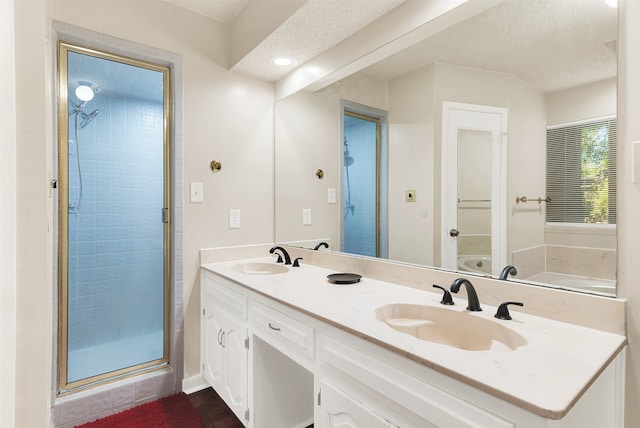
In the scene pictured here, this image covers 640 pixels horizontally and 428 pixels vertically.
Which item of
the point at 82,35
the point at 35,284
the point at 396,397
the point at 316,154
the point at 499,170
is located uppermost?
the point at 82,35

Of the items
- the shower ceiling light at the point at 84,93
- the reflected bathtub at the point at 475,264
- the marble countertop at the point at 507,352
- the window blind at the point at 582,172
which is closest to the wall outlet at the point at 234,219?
the marble countertop at the point at 507,352

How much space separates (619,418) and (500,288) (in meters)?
0.45

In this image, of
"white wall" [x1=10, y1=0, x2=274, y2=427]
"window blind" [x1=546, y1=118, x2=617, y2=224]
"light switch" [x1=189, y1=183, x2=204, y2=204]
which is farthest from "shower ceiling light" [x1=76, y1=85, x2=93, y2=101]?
"window blind" [x1=546, y1=118, x2=617, y2=224]

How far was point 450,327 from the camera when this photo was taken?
117cm

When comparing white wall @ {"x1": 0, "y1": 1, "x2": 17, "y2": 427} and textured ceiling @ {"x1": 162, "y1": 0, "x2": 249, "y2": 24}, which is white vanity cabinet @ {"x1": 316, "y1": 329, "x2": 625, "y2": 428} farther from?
textured ceiling @ {"x1": 162, "y1": 0, "x2": 249, "y2": 24}

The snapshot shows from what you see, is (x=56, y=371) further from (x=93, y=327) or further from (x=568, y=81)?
(x=568, y=81)

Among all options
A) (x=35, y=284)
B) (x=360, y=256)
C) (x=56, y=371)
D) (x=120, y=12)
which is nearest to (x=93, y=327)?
(x=56, y=371)

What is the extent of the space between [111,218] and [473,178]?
2054 millimetres

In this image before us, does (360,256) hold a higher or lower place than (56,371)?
higher

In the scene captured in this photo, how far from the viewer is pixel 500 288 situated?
120cm

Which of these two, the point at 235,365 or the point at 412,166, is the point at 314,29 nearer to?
the point at 412,166

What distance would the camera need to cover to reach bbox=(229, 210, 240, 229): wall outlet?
7.47ft

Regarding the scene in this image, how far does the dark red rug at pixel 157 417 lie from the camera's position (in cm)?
174

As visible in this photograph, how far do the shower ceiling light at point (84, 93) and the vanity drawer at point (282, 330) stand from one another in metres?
1.53
